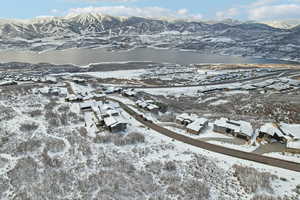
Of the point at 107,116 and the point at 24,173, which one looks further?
the point at 107,116

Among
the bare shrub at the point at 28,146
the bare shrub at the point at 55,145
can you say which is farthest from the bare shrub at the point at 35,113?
the bare shrub at the point at 55,145

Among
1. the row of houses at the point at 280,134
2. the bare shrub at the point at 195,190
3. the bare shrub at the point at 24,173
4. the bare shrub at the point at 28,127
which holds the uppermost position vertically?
the row of houses at the point at 280,134

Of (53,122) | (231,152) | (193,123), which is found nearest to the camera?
(231,152)

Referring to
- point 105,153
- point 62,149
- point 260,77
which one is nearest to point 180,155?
point 105,153

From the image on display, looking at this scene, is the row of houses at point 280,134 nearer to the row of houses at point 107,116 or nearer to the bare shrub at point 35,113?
the row of houses at point 107,116

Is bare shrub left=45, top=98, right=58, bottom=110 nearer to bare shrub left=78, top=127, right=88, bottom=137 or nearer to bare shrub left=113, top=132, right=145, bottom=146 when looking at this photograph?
bare shrub left=78, top=127, right=88, bottom=137

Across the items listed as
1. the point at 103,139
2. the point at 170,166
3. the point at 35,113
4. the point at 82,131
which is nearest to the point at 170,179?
the point at 170,166

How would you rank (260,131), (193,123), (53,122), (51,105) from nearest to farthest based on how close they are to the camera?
1. (260,131)
2. (193,123)
3. (53,122)
4. (51,105)

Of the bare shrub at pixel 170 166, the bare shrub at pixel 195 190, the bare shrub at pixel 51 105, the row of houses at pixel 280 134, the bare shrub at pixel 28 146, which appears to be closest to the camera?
the bare shrub at pixel 195 190

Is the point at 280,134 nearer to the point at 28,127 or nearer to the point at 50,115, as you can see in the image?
Result: the point at 28,127
